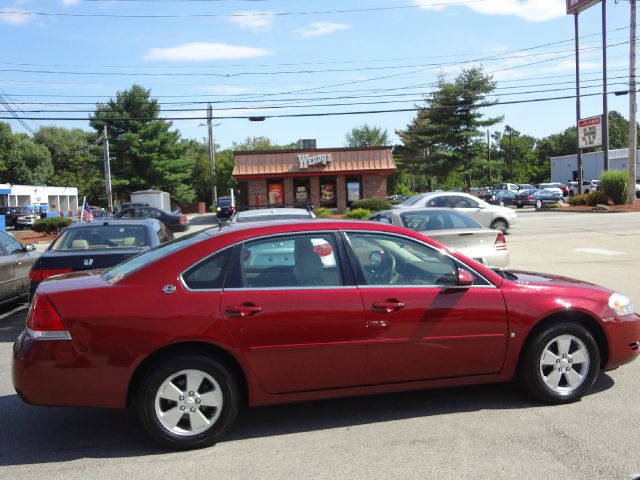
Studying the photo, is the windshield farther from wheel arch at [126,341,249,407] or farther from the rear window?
the rear window

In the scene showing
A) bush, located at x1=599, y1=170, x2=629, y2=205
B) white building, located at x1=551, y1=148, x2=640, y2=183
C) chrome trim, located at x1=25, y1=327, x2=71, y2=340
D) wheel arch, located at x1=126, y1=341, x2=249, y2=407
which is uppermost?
white building, located at x1=551, y1=148, x2=640, y2=183

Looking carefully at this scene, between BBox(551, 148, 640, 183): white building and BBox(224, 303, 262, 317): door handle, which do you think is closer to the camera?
BBox(224, 303, 262, 317): door handle

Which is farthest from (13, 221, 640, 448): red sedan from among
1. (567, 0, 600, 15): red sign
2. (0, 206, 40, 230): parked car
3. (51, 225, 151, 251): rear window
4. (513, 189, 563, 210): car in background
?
(0, 206, 40, 230): parked car

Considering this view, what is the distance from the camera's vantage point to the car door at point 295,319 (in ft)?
14.0

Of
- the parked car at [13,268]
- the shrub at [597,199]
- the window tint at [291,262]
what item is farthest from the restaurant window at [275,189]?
the window tint at [291,262]

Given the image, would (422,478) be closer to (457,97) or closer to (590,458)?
(590,458)

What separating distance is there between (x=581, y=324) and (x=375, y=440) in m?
2.00

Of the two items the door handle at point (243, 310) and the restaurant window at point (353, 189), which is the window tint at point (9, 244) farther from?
the restaurant window at point (353, 189)

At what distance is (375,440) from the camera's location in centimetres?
433

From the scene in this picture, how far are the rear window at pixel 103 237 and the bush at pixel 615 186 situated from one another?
32.4 m

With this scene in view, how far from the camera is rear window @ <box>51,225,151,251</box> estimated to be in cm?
845

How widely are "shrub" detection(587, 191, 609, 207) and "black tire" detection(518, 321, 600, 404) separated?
111 ft

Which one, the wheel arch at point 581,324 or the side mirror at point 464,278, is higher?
the side mirror at point 464,278

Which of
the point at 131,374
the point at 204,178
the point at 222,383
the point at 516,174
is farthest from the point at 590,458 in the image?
the point at 516,174
